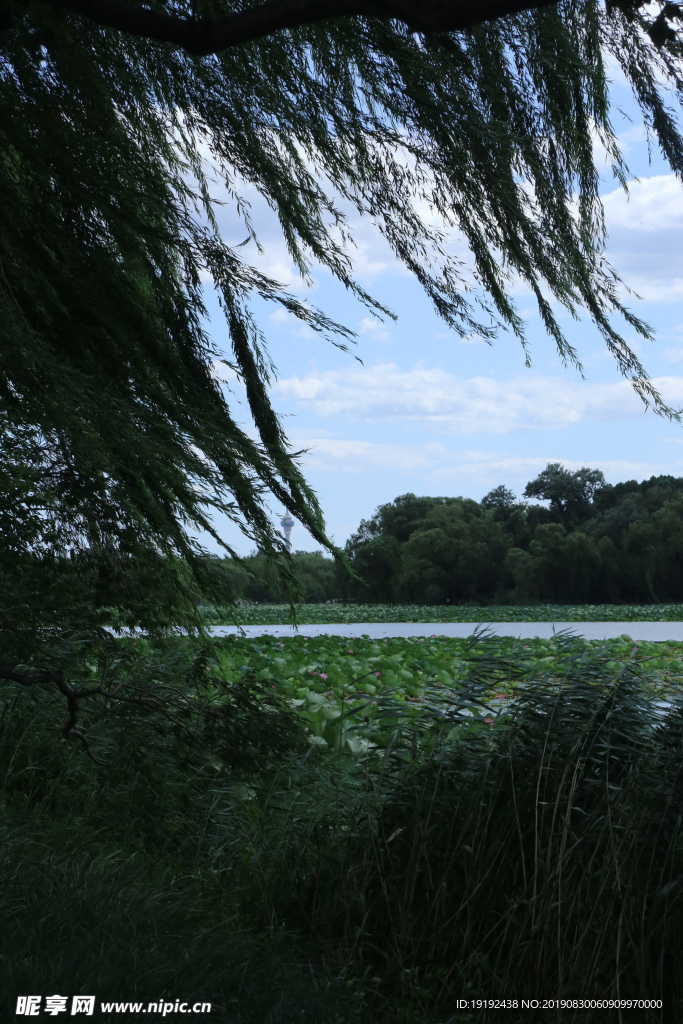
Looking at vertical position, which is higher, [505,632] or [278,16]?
[278,16]

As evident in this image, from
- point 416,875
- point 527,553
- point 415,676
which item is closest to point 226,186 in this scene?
point 416,875

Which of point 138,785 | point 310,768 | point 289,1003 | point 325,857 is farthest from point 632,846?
point 138,785

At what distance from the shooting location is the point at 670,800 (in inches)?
99.5

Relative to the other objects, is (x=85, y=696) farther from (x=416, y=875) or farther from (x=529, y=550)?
(x=529, y=550)

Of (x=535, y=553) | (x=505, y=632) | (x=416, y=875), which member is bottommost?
(x=416, y=875)

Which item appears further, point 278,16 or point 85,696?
→ point 85,696

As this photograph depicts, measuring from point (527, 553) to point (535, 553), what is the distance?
283 mm

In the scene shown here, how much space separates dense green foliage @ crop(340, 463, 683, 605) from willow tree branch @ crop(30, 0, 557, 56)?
2259 centimetres

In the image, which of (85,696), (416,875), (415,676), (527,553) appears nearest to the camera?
(416,875)

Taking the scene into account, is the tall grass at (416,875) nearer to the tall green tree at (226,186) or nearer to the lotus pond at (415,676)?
the lotus pond at (415,676)

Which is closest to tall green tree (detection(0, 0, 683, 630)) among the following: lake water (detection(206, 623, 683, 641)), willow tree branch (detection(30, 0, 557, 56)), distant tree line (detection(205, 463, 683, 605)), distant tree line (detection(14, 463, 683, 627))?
willow tree branch (detection(30, 0, 557, 56))

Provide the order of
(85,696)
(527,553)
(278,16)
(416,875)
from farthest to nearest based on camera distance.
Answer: (527,553) < (85,696) < (416,875) < (278,16)

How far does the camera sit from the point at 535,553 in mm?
29812

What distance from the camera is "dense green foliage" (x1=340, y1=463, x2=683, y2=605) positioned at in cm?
2695
